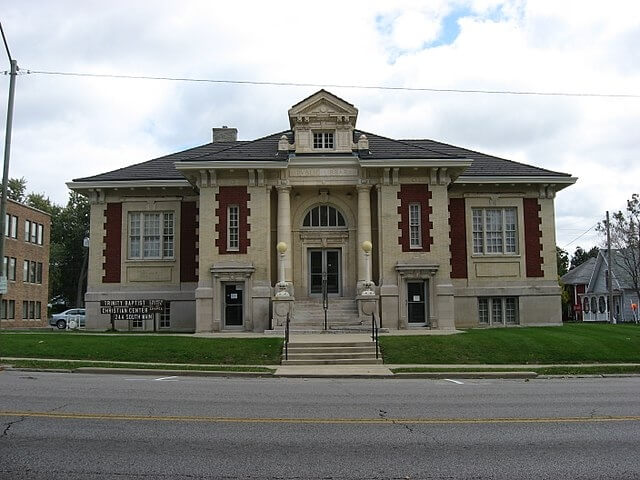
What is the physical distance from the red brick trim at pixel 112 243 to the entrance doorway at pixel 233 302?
21.1ft

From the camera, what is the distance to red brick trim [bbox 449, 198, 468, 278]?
3148 centimetres

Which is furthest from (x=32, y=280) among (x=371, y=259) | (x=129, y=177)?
(x=371, y=259)

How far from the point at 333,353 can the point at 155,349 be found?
565cm

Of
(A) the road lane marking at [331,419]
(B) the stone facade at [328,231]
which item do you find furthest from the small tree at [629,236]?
(A) the road lane marking at [331,419]

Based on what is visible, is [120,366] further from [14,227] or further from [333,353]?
[14,227]

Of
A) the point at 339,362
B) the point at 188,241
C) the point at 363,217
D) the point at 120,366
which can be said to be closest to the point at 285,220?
the point at 363,217

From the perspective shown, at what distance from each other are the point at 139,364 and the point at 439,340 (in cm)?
953

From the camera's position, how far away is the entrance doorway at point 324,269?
30.2m

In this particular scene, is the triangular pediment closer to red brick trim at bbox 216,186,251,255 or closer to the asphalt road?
red brick trim at bbox 216,186,251,255

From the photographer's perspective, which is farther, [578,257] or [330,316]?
[578,257]

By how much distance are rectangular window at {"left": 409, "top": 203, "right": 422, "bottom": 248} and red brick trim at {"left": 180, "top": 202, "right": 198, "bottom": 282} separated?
1035 centimetres

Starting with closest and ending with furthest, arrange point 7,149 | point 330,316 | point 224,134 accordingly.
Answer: point 7,149
point 330,316
point 224,134

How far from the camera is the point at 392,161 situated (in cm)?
2825

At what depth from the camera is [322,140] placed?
2998 cm
